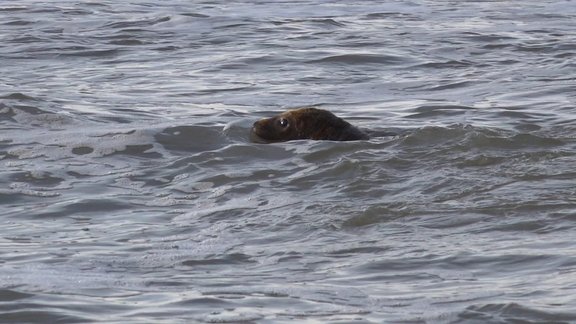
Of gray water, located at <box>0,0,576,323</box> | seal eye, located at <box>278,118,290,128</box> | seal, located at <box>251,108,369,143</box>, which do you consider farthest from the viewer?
seal eye, located at <box>278,118,290,128</box>

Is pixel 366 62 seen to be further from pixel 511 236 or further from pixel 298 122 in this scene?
pixel 511 236

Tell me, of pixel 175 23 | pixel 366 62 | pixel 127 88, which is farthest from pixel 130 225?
pixel 175 23

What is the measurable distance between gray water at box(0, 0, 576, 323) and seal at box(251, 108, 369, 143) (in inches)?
8.5

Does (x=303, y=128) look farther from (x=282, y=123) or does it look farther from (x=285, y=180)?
(x=285, y=180)

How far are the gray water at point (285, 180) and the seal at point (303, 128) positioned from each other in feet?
0.71

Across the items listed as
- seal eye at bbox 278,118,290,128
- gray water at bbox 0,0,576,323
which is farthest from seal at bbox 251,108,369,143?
gray water at bbox 0,0,576,323

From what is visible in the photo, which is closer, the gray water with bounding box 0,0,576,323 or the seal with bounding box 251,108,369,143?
the gray water with bounding box 0,0,576,323

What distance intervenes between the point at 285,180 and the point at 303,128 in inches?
58.6

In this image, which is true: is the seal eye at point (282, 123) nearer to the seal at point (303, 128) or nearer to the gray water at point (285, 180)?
the seal at point (303, 128)

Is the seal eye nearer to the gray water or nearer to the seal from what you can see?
the seal

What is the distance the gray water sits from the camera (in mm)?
6414

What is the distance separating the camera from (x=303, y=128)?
11.0 metres

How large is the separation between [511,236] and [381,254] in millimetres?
728

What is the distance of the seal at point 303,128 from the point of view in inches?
425
